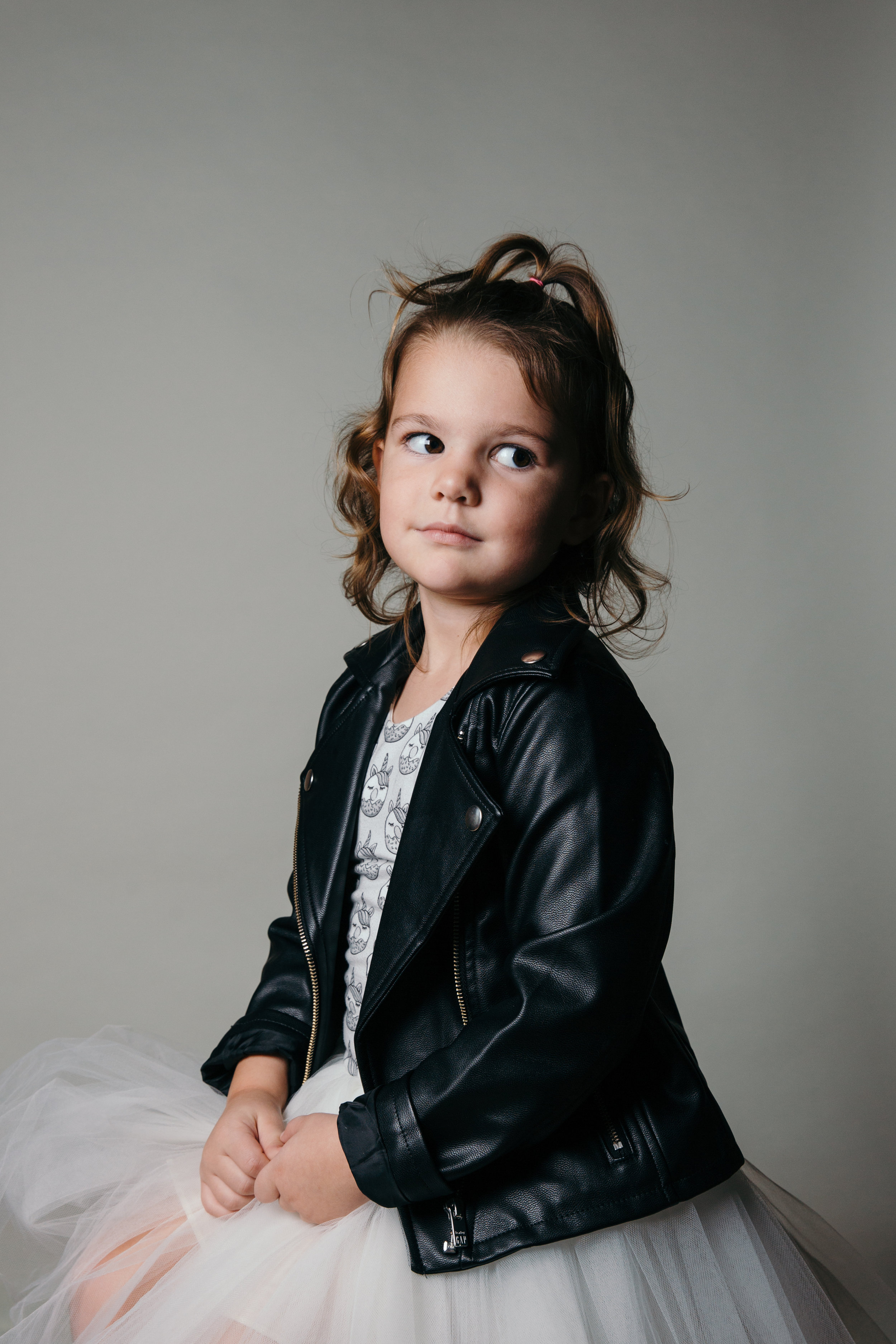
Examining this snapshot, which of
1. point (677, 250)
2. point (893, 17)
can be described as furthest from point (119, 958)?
point (893, 17)

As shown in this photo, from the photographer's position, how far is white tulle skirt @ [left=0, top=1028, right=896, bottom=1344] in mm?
1105

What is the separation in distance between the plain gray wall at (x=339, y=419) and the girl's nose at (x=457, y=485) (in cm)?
144

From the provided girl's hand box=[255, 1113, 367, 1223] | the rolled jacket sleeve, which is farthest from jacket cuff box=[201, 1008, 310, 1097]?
girl's hand box=[255, 1113, 367, 1223]

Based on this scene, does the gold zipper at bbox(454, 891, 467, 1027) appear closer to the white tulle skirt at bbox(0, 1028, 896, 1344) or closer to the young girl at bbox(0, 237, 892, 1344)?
the young girl at bbox(0, 237, 892, 1344)

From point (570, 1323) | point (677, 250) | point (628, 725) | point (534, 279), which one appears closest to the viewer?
point (570, 1323)

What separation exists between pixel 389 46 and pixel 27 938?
2.16m

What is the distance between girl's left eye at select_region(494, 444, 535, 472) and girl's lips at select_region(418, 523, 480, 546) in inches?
3.4

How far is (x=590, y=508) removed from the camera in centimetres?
143

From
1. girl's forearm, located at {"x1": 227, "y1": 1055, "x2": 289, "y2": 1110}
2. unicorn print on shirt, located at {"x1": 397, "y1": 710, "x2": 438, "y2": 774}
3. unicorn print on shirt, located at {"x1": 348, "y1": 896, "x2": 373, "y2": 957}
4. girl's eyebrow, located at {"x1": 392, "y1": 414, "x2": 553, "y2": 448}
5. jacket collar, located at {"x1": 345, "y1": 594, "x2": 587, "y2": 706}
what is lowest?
girl's forearm, located at {"x1": 227, "y1": 1055, "x2": 289, "y2": 1110}

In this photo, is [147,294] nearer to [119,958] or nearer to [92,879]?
[92,879]

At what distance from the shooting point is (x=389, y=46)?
267cm

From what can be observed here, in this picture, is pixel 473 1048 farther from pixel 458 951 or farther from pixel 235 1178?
pixel 235 1178

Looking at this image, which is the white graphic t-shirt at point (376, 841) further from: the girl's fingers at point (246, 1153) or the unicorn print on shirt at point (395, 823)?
the girl's fingers at point (246, 1153)

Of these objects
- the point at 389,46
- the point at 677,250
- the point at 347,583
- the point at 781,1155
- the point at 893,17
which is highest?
the point at 893,17
